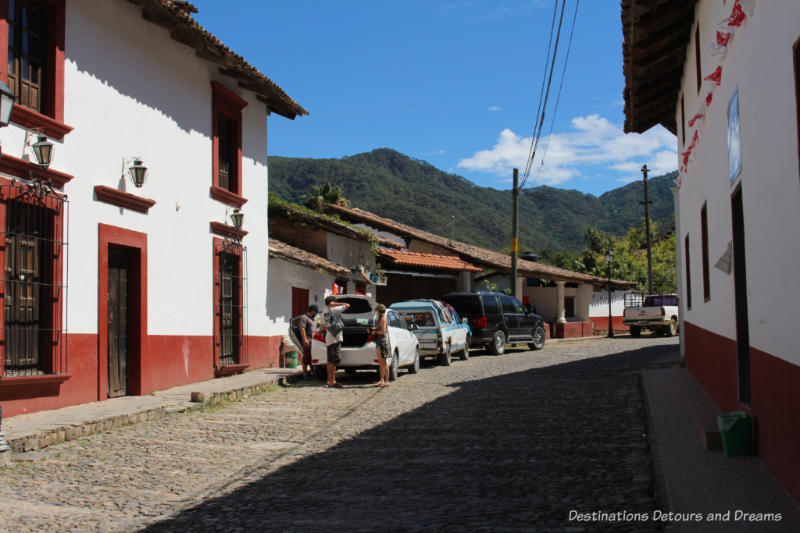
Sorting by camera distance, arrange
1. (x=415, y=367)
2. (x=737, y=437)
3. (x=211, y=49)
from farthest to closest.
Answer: (x=415, y=367) → (x=211, y=49) → (x=737, y=437)

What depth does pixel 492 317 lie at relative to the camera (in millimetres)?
23781

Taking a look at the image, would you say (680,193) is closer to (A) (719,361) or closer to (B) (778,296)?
(A) (719,361)

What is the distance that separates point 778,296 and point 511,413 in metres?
5.40

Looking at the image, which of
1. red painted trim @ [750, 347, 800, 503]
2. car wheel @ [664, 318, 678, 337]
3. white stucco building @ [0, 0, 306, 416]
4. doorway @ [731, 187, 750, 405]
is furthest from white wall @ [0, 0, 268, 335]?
car wheel @ [664, 318, 678, 337]

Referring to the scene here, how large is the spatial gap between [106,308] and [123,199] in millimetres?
1762

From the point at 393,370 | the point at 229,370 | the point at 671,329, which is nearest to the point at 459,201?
the point at 671,329

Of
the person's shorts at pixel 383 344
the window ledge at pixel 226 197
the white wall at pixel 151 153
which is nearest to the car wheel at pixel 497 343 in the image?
the white wall at pixel 151 153

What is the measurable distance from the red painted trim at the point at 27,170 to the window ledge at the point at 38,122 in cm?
51

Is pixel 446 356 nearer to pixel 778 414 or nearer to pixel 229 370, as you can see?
pixel 229 370

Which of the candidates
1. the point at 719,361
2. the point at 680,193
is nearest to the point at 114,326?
the point at 719,361

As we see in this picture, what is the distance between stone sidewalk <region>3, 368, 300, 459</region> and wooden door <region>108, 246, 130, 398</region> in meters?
0.39

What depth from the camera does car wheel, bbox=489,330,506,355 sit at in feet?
77.8

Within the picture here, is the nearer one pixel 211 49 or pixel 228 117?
pixel 211 49

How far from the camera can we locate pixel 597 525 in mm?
5086
